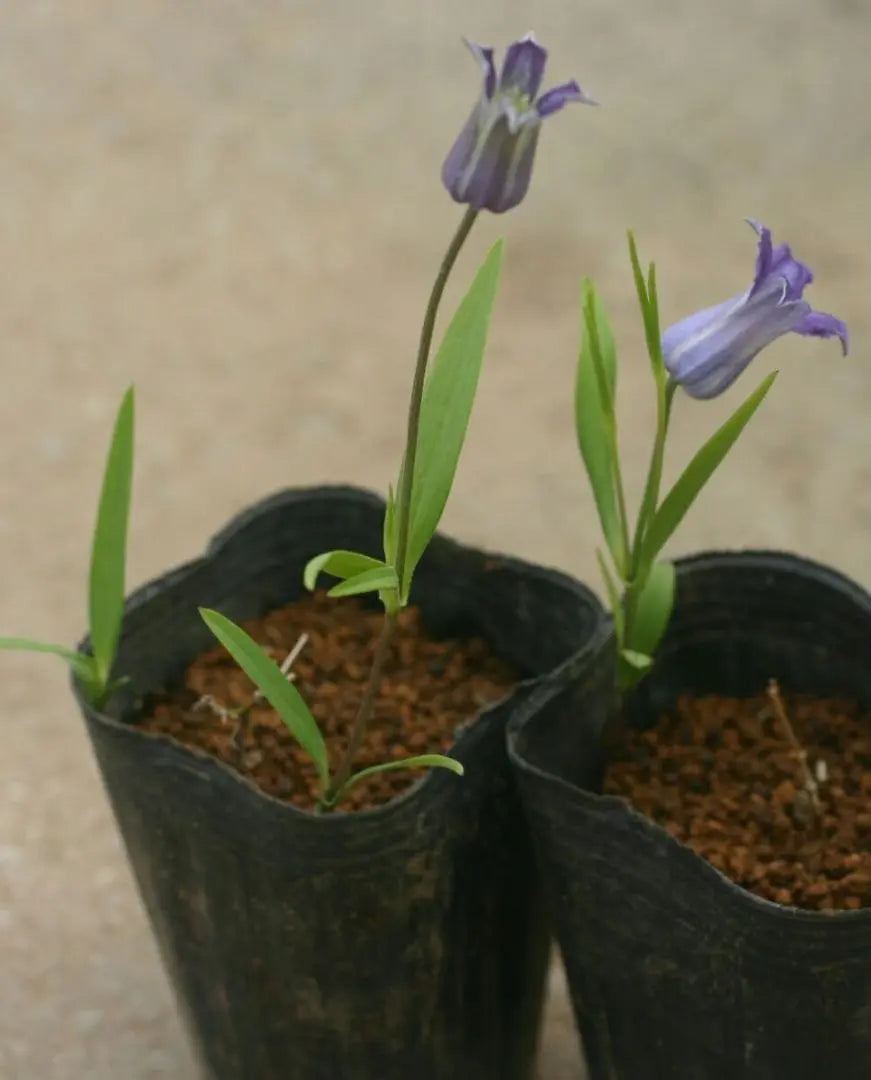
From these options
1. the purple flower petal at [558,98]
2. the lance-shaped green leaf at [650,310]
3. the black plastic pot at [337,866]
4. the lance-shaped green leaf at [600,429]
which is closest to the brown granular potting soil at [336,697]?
the black plastic pot at [337,866]

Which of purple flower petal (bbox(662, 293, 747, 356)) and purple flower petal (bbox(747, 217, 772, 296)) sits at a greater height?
purple flower petal (bbox(747, 217, 772, 296))

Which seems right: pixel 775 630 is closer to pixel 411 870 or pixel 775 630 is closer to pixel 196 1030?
pixel 411 870

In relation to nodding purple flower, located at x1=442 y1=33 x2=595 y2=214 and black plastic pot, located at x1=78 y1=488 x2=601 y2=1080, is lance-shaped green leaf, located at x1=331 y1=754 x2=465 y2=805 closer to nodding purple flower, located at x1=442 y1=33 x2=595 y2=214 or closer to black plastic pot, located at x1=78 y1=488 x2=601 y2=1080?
black plastic pot, located at x1=78 y1=488 x2=601 y2=1080

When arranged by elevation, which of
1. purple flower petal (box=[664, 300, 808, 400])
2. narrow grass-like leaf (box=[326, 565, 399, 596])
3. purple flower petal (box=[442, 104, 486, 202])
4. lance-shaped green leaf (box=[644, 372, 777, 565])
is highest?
purple flower petal (box=[442, 104, 486, 202])

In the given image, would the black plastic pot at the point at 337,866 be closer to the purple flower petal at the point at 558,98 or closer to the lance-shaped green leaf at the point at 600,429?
the lance-shaped green leaf at the point at 600,429

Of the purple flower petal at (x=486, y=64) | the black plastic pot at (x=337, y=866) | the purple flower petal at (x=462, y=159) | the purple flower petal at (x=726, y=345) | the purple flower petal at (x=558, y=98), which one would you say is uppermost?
the purple flower petal at (x=486, y=64)

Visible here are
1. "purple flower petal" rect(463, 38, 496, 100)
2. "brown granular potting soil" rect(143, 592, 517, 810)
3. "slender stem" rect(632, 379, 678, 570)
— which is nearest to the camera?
"purple flower petal" rect(463, 38, 496, 100)

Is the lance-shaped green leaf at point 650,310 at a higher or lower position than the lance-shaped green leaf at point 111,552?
higher

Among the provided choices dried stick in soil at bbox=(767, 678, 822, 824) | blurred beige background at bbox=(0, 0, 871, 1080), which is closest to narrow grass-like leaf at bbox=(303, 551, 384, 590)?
dried stick in soil at bbox=(767, 678, 822, 824)
